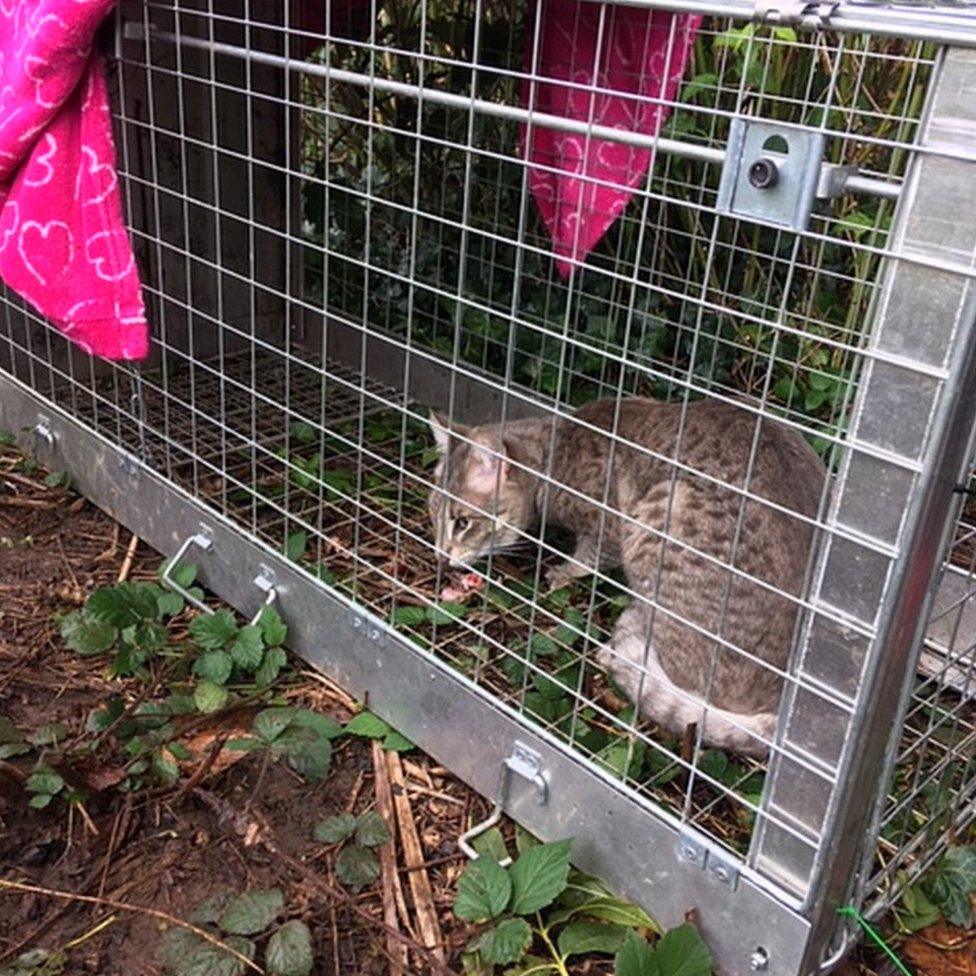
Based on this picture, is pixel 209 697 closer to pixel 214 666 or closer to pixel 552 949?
pixel 214 666

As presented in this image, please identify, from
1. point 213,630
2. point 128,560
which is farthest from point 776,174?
point 128,560

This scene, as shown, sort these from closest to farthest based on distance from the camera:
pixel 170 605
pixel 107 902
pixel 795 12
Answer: pixel 795 12 < pixel 107 902 < pixel 170 605

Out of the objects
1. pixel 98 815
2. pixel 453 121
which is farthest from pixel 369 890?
pixel 453 121

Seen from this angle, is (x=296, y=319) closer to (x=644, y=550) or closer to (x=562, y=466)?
(x=562, y=466)

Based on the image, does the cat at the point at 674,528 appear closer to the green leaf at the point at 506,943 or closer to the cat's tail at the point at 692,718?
the cat's tail at the point at 692,718

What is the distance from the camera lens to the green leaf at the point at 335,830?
5.90ft

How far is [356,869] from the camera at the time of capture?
1.74m

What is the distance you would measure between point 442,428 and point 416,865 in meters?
0.76

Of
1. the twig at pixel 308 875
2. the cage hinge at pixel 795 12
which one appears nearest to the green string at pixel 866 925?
the twig at pixel 308 875

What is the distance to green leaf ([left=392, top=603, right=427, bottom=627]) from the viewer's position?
7.10 ft

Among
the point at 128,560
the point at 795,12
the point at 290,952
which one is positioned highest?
the point at 795,12

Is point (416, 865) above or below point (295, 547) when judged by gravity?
below

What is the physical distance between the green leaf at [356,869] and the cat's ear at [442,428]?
2.43 feet

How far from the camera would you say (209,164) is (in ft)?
10.1
